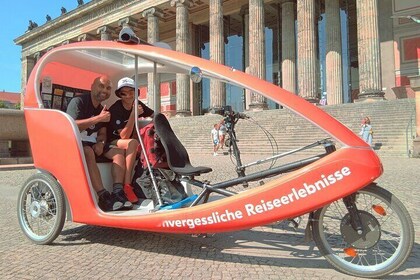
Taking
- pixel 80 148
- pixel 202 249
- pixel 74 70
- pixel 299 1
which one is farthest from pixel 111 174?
pixel 299 1

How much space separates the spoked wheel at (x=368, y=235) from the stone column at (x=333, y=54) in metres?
25.1

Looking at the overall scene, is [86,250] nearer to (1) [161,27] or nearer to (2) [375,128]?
(2) [375,128]

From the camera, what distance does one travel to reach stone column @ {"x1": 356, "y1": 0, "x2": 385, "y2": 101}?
2258 centimetres

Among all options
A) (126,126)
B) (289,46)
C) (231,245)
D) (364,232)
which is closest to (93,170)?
(126,126)

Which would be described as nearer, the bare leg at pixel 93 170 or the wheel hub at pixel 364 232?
the wheel hub at pixel 364 232

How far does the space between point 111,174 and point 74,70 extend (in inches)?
62.0

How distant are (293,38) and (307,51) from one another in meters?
6.96

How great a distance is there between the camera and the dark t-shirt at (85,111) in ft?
13.4

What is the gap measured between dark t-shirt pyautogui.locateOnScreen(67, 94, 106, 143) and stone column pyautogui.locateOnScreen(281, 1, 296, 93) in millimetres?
27988

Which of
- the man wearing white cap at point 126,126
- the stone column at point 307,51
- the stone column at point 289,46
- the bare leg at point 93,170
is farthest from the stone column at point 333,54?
the bare leg at point 93,170

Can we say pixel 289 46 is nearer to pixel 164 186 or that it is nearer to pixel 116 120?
pixel 116 120

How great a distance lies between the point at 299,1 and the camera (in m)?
25.9

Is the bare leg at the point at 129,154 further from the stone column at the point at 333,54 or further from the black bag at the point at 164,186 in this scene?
the stone column at the point at 333,54

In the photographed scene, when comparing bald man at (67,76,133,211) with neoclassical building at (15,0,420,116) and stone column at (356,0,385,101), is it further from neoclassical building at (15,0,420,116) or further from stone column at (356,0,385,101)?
stone column at (356,0,385,101)
